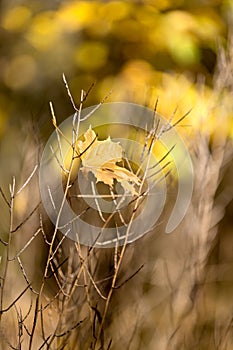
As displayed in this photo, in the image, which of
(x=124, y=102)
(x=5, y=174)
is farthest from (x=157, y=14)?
(x=5, y=174)

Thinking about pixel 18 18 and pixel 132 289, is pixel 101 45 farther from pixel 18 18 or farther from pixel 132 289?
pixel 132 289

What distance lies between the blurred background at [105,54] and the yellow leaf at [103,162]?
6.31ft

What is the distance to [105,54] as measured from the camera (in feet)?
13.2

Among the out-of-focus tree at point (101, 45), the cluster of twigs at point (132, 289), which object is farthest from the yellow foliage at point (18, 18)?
the cluster of twigs at point (132, 289)

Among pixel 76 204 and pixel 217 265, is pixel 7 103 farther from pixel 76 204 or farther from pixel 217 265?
pixel 76 204

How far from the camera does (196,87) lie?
3.52 metres

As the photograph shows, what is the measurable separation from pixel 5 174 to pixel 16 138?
45cm

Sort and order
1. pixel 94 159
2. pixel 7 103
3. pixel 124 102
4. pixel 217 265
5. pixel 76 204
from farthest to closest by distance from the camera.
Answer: pixel 7 103, pixel 217 265, pixel 124 102, pixel 76 204, pixel 94 159

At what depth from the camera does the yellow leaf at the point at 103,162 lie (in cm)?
156

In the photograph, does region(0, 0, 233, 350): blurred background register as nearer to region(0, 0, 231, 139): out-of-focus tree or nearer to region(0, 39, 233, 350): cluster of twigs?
region(0, 0, 231, 139): out-of-focus tree

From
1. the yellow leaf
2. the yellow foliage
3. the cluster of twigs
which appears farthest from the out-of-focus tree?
the yellow leaf

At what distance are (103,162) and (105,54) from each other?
2490 mm

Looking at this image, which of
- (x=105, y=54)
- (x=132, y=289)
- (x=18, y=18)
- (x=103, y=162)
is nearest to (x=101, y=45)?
(x=105, y=54)

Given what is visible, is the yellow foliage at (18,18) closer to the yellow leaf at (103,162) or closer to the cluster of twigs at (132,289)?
the cluster of twigs at (132,289)
